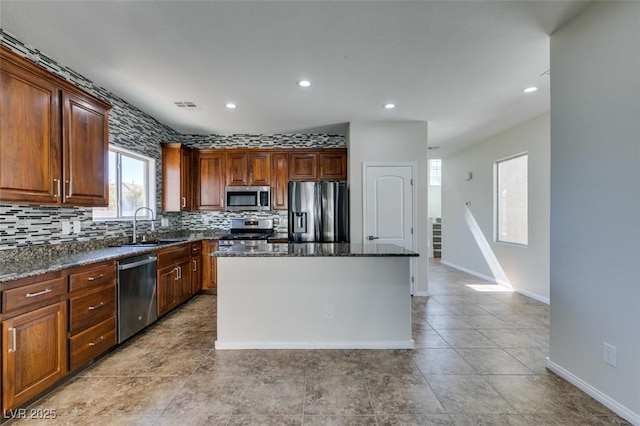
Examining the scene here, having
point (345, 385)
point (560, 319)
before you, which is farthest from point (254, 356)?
point (560, 319)

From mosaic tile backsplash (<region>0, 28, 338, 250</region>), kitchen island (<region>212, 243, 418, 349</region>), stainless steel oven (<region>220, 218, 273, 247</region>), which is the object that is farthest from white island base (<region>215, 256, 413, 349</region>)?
stainless steel oven (<region>220, 218, 273, 247</region>)

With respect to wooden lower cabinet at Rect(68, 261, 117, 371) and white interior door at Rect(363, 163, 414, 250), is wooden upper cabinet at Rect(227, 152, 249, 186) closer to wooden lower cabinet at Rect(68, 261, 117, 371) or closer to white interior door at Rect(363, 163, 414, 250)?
white interior door at Rect(363, 163, 414, 250)

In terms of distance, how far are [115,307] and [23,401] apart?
0.90m

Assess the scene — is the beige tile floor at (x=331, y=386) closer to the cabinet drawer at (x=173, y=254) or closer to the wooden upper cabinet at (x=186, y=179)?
the cabinet drawer at (x=173, y=254)

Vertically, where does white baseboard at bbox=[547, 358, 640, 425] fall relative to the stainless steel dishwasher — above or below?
below

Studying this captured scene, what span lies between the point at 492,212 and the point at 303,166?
3.53 metres

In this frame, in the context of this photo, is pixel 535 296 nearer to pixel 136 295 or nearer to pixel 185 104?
pixel 136 295

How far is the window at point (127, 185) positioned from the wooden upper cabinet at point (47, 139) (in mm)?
757

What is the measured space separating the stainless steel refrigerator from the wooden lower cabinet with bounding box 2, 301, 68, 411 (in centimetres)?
296

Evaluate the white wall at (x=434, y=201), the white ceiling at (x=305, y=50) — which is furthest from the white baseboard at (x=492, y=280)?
the white ceiling at (x=305, y=50)

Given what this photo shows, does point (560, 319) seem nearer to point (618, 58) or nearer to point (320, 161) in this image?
point (618, 58)

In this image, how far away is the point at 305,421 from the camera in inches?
71.3

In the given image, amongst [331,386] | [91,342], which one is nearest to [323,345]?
[331,386]

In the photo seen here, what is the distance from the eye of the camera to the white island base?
2.82 metres
